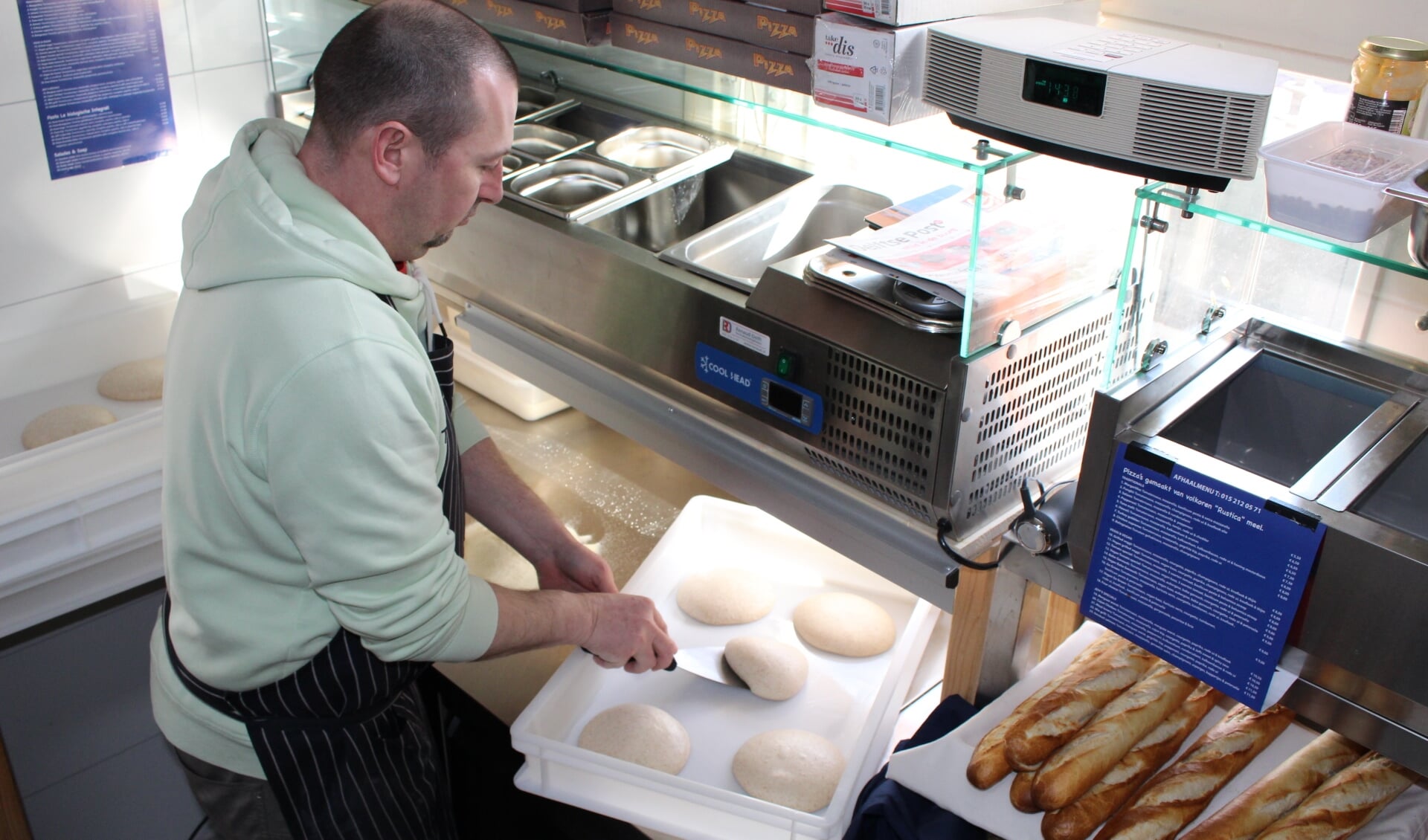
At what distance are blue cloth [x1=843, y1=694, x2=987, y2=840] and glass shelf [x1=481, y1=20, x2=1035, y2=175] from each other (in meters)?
0.60

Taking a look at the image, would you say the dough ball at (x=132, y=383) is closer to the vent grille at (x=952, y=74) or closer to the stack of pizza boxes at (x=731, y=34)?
the stack of pizza boxes at (x=731, y=34)

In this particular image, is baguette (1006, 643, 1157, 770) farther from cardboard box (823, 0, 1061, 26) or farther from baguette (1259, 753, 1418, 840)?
cardboard box (823, 0, 1061, 26)

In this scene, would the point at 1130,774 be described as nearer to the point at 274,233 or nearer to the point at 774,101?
→ the point at 774,101

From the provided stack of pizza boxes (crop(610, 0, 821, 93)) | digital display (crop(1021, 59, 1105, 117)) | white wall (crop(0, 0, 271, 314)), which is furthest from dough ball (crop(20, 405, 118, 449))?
digital display (crop(1021, 59, 1105, 117))

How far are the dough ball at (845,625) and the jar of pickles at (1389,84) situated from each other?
78 centimetres

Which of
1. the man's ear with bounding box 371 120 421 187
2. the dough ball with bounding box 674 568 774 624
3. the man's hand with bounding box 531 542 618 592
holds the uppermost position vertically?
the man's ear with bounding box 371 120 421 187

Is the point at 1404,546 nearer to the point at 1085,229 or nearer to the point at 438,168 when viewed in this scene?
the point at 1085,229

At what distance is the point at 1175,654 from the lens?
0.96 metres

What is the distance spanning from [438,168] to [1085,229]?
2.20 feet

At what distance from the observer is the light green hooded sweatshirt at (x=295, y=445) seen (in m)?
0.98

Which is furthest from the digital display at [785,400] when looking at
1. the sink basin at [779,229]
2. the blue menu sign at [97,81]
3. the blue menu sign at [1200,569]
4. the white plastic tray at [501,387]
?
the blue menu sign at [97,81]

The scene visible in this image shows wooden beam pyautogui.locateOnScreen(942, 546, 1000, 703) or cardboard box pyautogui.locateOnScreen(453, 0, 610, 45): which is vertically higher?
cardboard box pyautogui.locateOnScreen(453, 0, 610, 45)

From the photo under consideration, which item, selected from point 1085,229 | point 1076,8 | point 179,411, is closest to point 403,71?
point 179,411

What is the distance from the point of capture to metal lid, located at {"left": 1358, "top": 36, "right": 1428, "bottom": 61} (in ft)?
2.98
